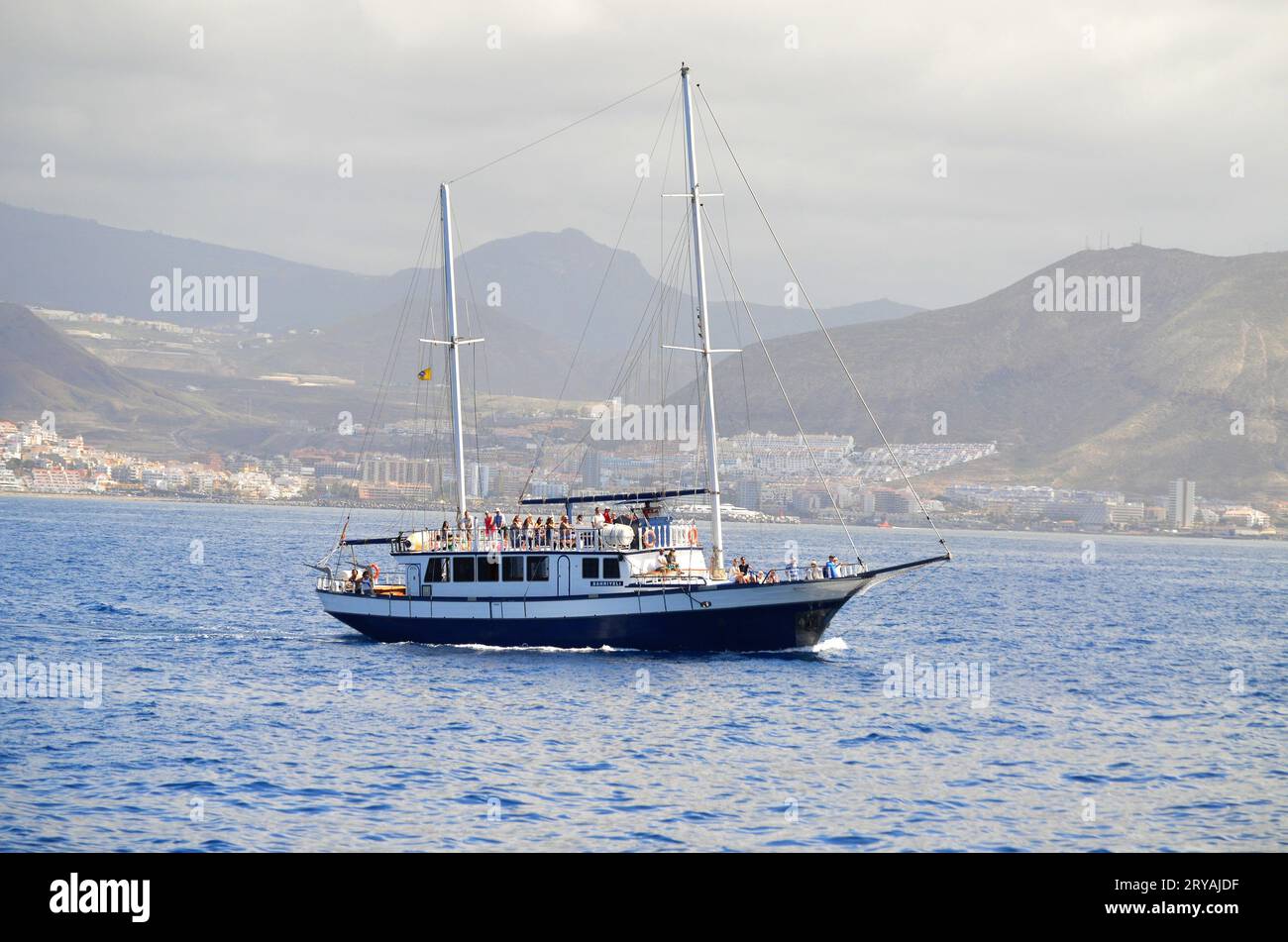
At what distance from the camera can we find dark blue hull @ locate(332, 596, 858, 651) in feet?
173

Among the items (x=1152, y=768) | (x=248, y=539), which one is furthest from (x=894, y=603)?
(x=248, y=539)

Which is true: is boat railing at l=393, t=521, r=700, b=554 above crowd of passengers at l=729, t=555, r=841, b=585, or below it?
above

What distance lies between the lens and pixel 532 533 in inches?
2163

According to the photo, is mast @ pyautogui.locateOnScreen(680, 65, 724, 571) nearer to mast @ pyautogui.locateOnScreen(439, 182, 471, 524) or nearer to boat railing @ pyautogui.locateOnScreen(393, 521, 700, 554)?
boat railing @ pyautogui.locateOnScreen(393, 521, 700, 554)

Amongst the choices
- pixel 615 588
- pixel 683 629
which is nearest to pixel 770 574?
pixel 683 629

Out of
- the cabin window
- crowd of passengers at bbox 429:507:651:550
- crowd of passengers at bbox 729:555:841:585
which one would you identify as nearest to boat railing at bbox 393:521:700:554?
crowd of passengers at bbox 429:507:651:550

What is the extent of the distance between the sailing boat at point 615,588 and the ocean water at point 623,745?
103 cm

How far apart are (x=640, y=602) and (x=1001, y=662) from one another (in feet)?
58.3

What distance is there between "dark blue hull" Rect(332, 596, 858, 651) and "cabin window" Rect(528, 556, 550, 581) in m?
1.68

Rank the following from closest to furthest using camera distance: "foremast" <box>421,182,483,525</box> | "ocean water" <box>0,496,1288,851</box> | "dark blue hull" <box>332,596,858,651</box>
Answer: "ocean water" <box>0,496,1288,851</box>
"dark blue hull" <box>332,596,858,651</box>
"foremast" <box>421,182,483,525</box>

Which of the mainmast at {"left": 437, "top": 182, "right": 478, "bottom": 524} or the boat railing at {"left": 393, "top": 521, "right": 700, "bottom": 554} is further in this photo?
the mainmast at {"left": 437, "top": 182, "right": 478, "bottom": 524}

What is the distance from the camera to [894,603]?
98.3 meters
